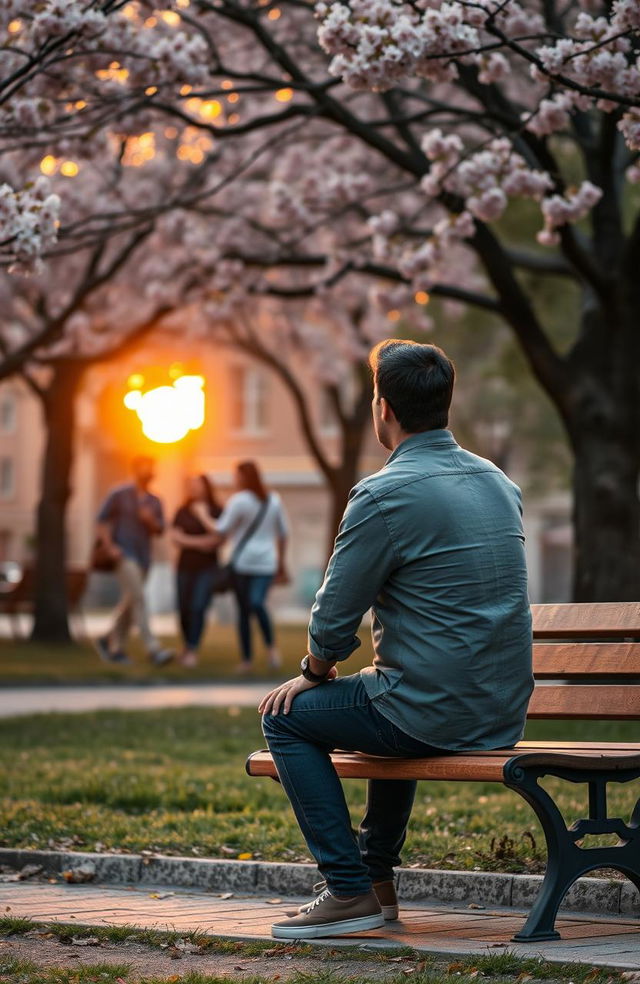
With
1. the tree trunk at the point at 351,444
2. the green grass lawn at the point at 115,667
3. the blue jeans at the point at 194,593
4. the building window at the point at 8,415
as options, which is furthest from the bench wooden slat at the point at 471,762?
the building window at the point at 8,415

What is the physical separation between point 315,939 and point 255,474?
12.7 meters

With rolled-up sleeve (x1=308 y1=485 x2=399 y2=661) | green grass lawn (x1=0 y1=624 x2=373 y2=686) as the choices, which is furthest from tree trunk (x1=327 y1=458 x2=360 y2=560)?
rolled-up sleeve (x1=308 y1=485 x2=399 y2=661)

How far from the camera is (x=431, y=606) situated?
17.6 feet

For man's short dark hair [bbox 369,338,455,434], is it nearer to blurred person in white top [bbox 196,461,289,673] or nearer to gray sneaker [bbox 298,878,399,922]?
gray sneaker [bbox 298,878,399,922]

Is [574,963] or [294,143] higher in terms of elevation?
[294,143]

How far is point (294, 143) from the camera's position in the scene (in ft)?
73.6

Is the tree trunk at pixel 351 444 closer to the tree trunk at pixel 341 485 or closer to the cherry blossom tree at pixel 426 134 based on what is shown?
the tree trunk at pixel 341 485

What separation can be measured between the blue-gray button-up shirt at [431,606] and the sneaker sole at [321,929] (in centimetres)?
63

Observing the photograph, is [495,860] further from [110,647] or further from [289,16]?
[110,647]

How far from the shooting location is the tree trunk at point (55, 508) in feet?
82.4

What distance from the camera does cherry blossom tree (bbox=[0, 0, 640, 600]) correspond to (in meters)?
8.37

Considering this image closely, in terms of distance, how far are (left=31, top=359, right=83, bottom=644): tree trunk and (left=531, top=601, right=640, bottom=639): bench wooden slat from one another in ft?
62.6

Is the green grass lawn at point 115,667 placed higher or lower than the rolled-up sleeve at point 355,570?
lower

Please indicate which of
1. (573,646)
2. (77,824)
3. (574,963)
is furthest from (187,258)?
(574,963)
